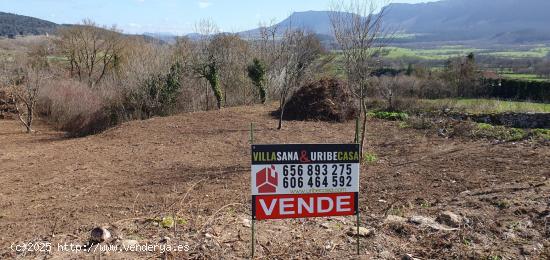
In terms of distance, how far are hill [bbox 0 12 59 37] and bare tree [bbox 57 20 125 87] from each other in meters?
76.6

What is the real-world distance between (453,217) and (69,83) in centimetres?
2359

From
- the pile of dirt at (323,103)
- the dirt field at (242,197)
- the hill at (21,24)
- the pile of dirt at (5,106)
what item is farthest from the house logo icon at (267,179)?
the hill at (21,24)

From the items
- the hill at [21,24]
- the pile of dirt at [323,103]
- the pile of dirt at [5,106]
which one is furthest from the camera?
A: the hill at [21,24]

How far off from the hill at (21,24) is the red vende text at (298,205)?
112m

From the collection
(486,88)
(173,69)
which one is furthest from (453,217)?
(486,88)

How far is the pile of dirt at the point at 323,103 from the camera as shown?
609 inches

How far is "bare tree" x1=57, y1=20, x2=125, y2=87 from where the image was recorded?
34.7 metres

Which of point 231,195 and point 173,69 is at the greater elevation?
point 173,69

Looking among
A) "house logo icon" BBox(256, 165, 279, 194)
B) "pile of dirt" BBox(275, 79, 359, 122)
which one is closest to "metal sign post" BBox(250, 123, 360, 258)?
"house logo icon" BBox(256, 165, 279, 194)

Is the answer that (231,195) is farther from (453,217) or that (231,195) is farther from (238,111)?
(238,111)

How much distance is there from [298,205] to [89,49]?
1377 inches

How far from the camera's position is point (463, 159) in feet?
30.5

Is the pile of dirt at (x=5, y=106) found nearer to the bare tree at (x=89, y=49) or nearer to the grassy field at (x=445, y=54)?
the bare tree at (x=89, y=49)

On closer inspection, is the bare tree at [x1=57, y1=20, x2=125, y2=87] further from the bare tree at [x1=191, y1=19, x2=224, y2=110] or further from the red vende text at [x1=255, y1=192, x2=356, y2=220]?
the red vende text at [x1=255, y1=192, x2=356, y2=220]
